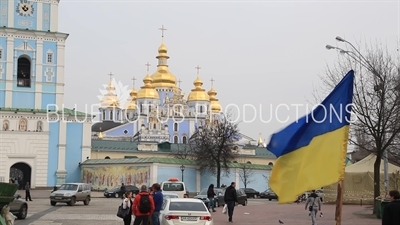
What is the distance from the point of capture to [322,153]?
11289 millimetres

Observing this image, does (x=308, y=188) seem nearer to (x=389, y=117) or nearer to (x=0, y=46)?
(x=389, y=117)

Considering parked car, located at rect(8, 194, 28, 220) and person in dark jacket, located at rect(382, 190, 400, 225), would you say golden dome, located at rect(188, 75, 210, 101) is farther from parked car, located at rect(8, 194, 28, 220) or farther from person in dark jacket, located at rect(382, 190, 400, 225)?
person in dark jacket, located at rect(382, 190, 400, 225)

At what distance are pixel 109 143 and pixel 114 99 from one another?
1944 inches

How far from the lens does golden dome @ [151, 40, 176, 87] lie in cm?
11962

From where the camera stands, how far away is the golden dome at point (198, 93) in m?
120

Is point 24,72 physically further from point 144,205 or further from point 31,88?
point 144,205

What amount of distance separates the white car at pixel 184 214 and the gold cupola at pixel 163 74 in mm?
99597

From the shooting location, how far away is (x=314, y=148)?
1144cm

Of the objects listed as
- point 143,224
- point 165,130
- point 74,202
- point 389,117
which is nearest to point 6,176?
point 74,202

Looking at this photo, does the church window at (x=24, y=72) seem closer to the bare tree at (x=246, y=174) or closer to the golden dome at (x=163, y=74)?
the bare tree at (x=246, y=174)

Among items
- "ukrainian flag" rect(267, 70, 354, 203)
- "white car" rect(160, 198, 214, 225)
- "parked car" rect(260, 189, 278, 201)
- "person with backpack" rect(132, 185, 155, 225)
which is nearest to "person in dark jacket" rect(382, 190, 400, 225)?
"ukrainian flag" rect(267, 70, 354, 203)

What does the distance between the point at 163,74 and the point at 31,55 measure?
59.2 m

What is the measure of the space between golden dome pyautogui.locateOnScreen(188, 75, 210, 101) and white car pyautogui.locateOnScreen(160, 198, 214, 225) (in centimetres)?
9902

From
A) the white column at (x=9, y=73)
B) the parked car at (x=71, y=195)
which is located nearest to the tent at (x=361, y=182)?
the parked car at (x=71, y=195)
